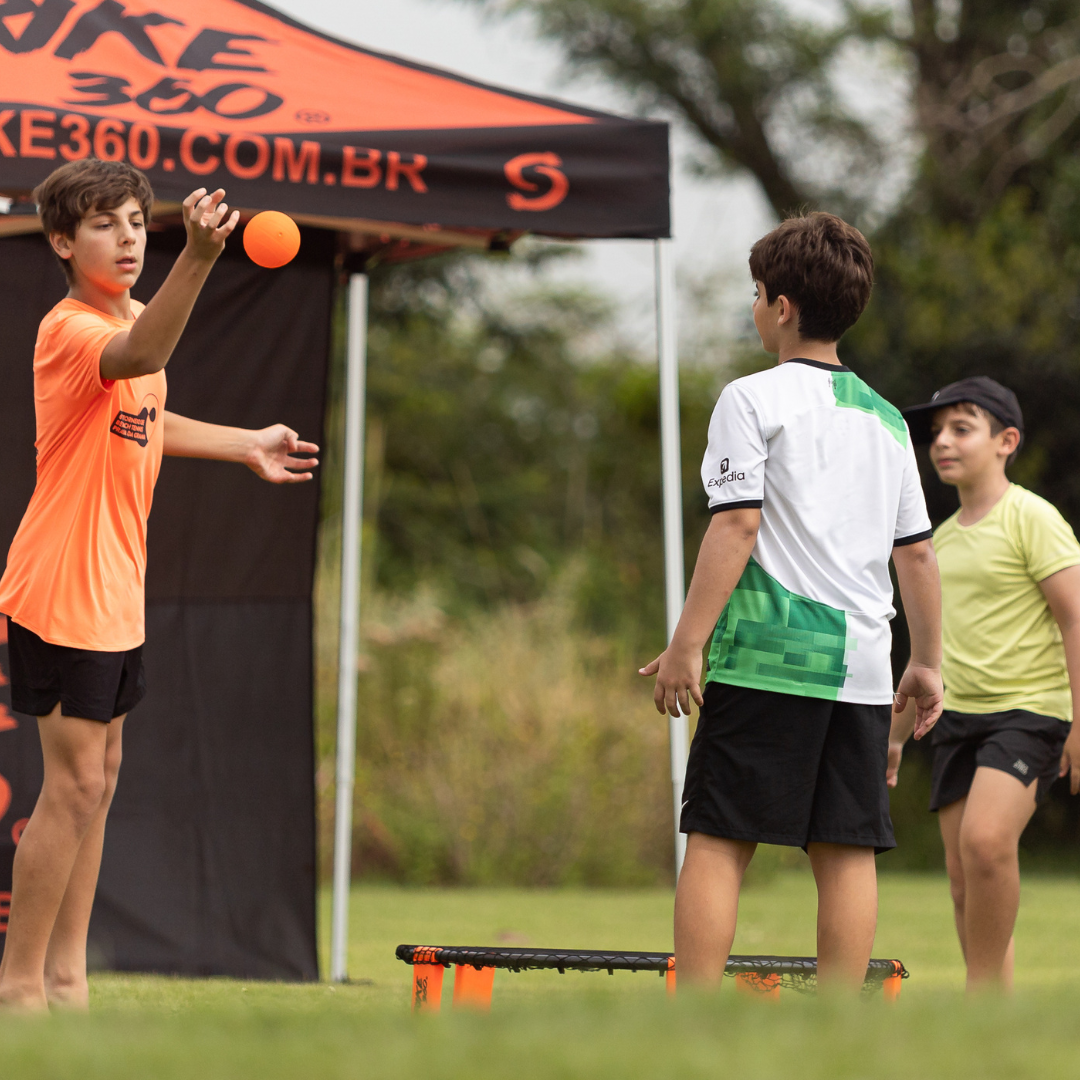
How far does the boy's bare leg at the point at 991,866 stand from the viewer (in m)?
3.66

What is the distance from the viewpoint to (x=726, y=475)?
9.36 feet

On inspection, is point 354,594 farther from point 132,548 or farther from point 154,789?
point 132,548

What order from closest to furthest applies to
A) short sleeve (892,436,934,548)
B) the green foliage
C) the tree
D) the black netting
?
short sleeve (892,436,934,548) → the black netting → the green foliage → the tree

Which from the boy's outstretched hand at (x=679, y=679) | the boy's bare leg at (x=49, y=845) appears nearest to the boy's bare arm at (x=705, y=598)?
the boy's outstretched hand at (x=679, y=679)

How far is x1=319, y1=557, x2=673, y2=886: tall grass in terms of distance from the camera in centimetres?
845

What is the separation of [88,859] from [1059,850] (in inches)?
350

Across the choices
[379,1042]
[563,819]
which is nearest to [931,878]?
[563,819]

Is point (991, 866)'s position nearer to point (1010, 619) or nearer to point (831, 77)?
point (1010, 619)

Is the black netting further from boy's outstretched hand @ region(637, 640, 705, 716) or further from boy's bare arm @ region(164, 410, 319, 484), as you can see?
boy's bare arm @ region(164, 410, 319, 484)

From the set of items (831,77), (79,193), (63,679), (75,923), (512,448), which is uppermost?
(831,77)

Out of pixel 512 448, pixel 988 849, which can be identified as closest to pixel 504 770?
pixel 988 849

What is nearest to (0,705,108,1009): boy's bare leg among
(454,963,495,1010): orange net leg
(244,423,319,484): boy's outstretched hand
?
(244,423,319,484): boy's outstretched hand

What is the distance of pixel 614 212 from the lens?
4195 mm

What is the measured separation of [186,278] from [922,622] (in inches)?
67.1
